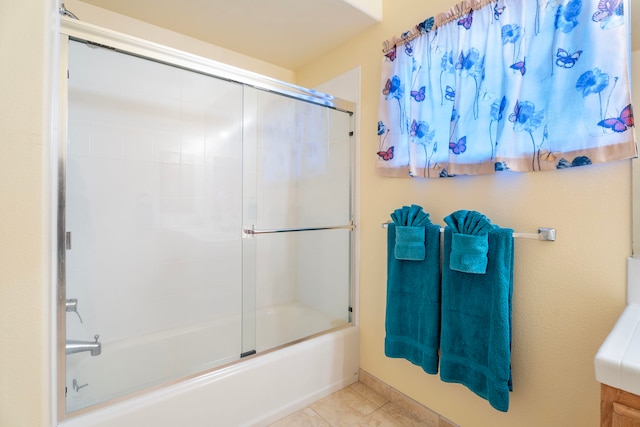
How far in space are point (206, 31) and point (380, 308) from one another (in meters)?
2.05

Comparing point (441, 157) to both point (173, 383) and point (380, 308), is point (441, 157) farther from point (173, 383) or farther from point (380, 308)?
point (173, 383)

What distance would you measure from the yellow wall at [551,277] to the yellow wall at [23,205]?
1.48 metres

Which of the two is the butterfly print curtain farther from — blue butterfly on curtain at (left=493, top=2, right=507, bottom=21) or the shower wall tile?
the shower wall tile

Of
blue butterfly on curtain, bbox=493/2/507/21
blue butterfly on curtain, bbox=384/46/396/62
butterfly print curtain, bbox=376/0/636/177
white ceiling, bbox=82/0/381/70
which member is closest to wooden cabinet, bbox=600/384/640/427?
butterfly print curtain, bbox=376/0/636/177

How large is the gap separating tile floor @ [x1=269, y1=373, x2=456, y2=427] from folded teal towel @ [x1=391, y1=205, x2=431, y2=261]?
32.7 inches

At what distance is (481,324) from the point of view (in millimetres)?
1222

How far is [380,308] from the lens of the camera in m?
1.79

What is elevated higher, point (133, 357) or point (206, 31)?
point (206, 31)

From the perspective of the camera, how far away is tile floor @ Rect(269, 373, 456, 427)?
152 cm

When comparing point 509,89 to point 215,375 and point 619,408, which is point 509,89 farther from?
point 215,375

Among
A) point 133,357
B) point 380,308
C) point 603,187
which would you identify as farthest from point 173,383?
point 603,187

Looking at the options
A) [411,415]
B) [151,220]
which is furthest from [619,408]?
[151,220]

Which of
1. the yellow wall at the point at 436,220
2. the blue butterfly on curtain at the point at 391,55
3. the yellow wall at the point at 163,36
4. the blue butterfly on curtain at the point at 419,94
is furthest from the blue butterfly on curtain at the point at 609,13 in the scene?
the yellow wall at the point at 163,36

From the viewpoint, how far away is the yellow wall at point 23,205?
0.73 metres
